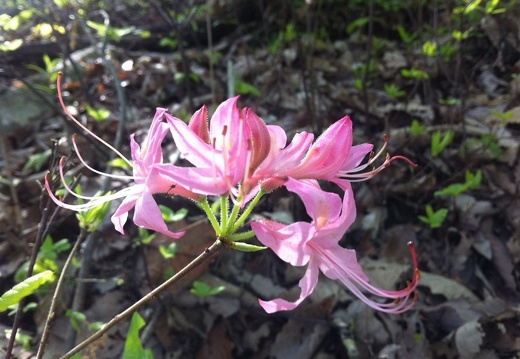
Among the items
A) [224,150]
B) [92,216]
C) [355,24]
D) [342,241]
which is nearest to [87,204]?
[92,216]

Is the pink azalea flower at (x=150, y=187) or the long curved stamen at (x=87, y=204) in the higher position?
the pink azalea flower at (x=150, y=187)

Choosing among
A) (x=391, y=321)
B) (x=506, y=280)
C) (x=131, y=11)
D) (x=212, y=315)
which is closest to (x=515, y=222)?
(x=506, y=280)

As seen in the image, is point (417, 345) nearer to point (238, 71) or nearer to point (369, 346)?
point (369, 346)

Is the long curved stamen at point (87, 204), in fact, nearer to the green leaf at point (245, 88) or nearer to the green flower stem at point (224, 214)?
the green flower stem at point (224, 214)

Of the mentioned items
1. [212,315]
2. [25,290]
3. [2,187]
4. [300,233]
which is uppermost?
[300,233]

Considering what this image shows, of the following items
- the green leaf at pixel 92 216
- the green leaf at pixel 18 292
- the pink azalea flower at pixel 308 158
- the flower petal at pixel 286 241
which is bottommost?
the green leaf at pixel 92 216

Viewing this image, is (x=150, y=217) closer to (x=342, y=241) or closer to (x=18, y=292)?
(x=18, y=292)

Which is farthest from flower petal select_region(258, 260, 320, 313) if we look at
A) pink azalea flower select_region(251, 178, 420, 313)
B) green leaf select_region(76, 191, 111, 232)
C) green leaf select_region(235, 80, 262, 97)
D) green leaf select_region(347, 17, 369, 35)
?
green leaf select_region(347, 17, 369, 35)

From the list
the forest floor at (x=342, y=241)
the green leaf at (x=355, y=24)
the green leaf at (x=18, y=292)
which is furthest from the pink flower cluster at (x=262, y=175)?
the green leaf at (x=355, y=24)
